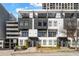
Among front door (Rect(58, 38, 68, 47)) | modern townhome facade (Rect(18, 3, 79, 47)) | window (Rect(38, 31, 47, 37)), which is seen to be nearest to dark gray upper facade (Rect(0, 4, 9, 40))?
modern townhome facade (Rect(18, 3, 79, 47))

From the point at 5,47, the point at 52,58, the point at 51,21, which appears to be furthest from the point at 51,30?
the point at 5,47

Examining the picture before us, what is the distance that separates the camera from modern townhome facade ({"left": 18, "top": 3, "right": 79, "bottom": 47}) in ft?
14.8

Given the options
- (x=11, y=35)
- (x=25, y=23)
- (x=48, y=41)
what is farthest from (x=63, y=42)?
(x=11, y=35)

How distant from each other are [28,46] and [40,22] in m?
0.42

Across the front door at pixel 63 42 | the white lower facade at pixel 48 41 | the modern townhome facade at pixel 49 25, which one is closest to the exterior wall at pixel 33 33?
the modern townhome facade at pixel 49 25

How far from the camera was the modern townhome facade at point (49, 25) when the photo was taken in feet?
14.8

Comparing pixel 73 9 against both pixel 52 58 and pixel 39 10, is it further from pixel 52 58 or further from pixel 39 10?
pixel 52 58

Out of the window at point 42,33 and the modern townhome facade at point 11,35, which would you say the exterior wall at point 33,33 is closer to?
the window at point 42,33

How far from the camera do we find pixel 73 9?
452cm

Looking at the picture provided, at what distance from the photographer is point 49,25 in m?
4.57

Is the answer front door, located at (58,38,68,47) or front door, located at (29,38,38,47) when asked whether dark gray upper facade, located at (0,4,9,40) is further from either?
front door, located at (58,38,68,47)

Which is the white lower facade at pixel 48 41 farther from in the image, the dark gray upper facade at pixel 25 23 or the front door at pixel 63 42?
the dark gray upper facade at pixel 25 23

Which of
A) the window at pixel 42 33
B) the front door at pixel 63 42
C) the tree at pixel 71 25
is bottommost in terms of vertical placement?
the front door at pixel 63 42

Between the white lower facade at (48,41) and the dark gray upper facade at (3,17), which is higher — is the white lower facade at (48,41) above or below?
below
